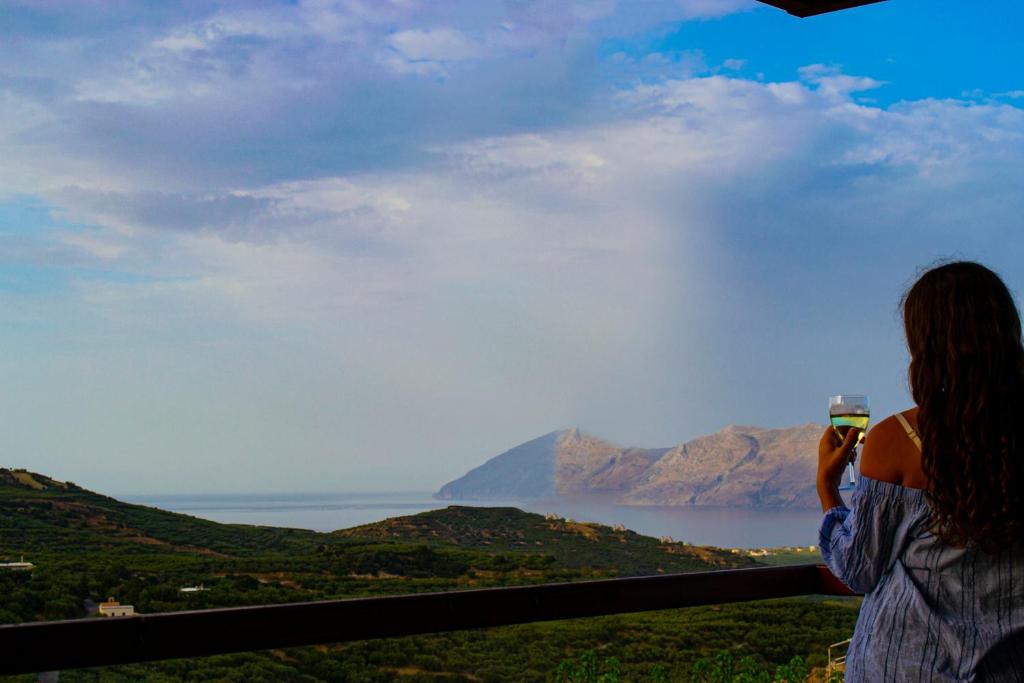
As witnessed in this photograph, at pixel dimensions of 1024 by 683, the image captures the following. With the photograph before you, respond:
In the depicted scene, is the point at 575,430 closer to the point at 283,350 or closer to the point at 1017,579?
the point at 283,350

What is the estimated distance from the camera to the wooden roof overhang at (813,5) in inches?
113

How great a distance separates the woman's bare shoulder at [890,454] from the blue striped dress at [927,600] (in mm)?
15

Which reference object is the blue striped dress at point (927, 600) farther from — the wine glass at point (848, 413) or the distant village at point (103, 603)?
the distant village at point (103, 603)

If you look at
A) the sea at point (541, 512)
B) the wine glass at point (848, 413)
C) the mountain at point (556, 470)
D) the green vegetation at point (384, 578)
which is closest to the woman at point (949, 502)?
the wine glass at point (848, 413)

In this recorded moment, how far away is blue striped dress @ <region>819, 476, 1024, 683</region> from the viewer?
150 cm

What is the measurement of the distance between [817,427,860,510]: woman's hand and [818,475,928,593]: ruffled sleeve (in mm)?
113

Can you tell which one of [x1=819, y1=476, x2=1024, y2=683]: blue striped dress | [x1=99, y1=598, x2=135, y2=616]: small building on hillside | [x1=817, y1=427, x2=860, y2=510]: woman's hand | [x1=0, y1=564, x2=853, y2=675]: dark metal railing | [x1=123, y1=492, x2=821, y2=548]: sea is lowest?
[x1=99, y1=598, x2=135, y2=616]: small building on hillside

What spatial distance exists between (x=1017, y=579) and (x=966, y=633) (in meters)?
0.10

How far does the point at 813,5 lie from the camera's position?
9.50 feet

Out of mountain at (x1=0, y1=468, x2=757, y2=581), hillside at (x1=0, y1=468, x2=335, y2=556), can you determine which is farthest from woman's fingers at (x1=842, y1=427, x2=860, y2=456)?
hillside at (x1=0, y1=468, x2=335, y2=556)

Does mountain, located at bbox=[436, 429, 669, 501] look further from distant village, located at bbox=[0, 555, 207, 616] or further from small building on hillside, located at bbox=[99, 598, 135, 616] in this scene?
small building on hillside, located at bbox=[99, 598, 135, 616]

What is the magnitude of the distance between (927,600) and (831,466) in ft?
0.91

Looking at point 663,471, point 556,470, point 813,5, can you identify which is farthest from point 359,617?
point 556,470

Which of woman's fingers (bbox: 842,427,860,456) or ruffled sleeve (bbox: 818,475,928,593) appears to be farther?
woman's fingers (bbox: 842,427,860,456)
